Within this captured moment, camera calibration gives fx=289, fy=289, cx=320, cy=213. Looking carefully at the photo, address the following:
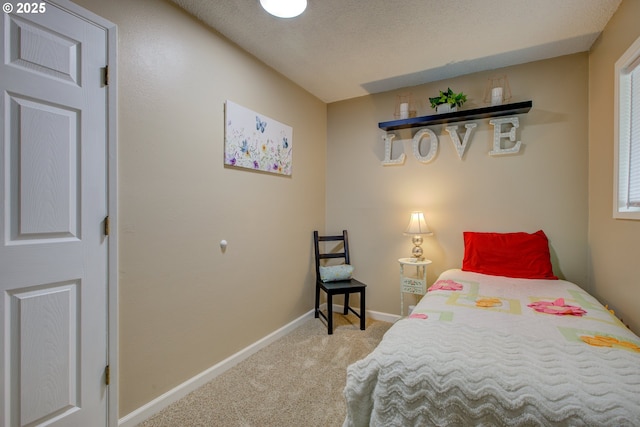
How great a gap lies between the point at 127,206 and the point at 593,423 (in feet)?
6.77

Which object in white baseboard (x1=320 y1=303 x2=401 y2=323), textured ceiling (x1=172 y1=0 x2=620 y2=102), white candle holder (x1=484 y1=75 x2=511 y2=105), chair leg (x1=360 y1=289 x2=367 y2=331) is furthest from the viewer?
white baseboard (x1=320 y1=303 x2=401 y2=323)

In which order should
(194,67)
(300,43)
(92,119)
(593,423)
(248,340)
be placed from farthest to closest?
1. (248,340)
2. (300,43)
3. (194,67)
4. (92,119)
5. (593,423)

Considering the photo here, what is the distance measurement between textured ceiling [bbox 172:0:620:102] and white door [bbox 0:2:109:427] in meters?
0.85

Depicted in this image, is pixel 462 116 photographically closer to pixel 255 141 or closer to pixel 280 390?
pixel 255 141

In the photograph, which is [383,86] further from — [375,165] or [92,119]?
[92,119]

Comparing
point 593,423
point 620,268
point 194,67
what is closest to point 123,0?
point 194,67

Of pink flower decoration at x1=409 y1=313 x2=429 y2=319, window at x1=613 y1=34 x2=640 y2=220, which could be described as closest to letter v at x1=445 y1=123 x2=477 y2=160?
window at x1=613 y1=34 x2=640 y2=220

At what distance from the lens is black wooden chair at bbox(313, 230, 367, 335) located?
2752 mm

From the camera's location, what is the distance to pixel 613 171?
1.88 metres

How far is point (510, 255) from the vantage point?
93.5 inches

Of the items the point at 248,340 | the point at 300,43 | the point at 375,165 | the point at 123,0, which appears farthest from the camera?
the point at 375,165

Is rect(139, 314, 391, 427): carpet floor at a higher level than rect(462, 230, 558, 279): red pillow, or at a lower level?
lower

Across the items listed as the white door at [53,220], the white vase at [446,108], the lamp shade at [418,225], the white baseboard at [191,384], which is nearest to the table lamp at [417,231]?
the lamp shade at [418,225]

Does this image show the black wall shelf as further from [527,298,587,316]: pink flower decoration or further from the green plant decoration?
[527,298,587,316]: pink flower decoration
